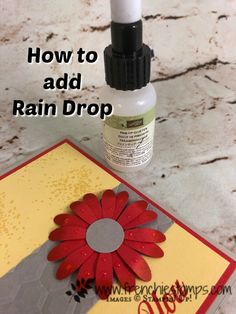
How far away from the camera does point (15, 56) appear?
0.59 meters

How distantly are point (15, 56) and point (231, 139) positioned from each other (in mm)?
350

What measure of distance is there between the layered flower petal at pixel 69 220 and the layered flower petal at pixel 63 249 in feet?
0.07

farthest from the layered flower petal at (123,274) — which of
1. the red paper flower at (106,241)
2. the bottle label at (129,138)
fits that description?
the bottle label at (129,138)

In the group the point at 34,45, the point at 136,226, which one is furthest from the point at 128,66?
the point at 34,45

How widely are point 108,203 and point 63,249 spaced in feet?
0.24

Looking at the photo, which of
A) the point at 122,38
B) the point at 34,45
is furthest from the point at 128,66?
the point at 34,45

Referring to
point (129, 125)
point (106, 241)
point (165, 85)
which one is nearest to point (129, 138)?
point (129, 125)

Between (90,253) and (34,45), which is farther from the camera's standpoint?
(34,45)

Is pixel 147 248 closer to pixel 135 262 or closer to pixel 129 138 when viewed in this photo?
pixel 135 262

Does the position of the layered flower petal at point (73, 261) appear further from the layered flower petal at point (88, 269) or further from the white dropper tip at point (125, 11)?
the white dropper tip at point (125, 11)

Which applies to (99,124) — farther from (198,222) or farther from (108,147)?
(198,222)

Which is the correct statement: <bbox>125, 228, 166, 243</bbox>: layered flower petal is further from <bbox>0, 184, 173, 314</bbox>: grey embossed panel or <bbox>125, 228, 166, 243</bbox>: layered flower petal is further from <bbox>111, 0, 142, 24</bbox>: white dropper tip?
<bbox>111, 0, 142, 24</bbox>: white dropper tip

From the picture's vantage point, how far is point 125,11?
13.7 inches

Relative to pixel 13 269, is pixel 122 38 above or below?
above
